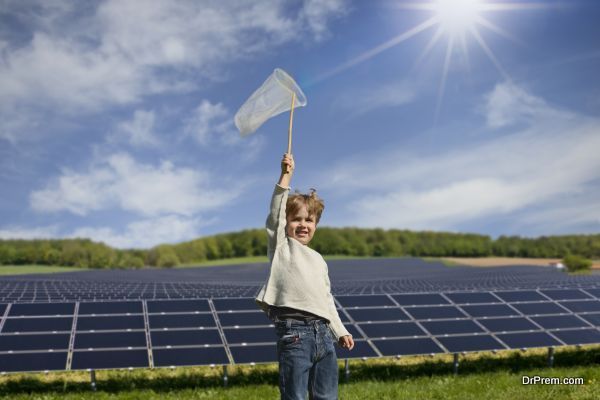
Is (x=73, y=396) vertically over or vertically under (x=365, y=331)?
under

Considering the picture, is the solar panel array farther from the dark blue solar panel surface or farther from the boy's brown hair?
the boy's brown hair

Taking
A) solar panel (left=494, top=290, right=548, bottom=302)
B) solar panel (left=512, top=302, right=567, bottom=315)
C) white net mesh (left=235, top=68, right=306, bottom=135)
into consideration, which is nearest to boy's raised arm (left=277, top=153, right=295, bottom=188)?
white net mesh (left=235, top=68, right=306, bottom=135)

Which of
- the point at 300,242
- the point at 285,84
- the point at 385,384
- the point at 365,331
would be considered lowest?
the point at 385,384

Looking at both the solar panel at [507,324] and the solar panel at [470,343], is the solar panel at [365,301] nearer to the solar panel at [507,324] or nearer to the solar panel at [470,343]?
the solar panel at [470,343]

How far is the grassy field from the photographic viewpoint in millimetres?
10203

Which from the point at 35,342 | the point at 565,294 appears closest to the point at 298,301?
the point at 35,342

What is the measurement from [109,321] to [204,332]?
1954 mm

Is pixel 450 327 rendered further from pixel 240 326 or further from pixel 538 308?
pixel 240 326

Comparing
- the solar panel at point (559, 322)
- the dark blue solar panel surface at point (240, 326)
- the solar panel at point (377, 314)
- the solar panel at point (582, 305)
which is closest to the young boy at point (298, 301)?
the dark blue solar panel surface at point (240, 326)

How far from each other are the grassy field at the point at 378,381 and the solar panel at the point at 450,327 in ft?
2.44

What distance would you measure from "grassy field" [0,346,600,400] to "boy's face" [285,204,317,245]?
5.07 meters

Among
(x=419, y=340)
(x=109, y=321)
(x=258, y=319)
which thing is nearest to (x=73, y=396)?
(x=109, y=321)

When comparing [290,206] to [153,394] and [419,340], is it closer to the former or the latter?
[153,394]

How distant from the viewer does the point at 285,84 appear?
604 centimetres
